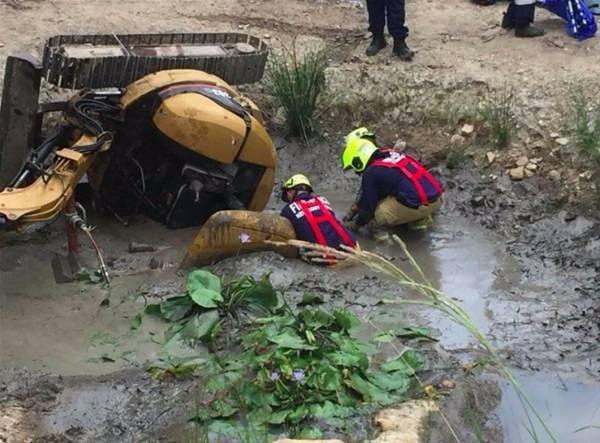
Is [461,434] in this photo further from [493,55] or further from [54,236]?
[493,55]

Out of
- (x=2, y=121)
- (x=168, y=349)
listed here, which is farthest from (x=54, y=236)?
(x=168, y=349)

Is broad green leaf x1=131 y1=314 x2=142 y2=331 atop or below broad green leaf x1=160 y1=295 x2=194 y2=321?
below

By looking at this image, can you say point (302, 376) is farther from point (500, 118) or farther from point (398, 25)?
point (398, 25)

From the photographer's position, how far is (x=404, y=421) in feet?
15.2

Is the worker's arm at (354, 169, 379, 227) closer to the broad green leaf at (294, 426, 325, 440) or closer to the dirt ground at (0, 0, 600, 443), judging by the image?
the dirt ground at (0, 0, 600, 443)

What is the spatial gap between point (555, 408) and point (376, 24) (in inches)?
200

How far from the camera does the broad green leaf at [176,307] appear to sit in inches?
224

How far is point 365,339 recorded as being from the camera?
5418mm

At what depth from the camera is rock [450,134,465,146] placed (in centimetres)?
820

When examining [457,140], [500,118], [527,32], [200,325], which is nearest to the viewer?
[200,325]

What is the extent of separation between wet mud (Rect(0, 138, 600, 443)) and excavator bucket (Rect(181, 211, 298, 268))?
0.09 meters

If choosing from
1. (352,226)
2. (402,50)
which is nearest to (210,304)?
(352,226)

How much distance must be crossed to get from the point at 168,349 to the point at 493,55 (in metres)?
4.96

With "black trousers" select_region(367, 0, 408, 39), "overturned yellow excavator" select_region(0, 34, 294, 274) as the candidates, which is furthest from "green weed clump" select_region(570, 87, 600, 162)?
"overturned yellow excavator" select_region(0, 34, 294, 274)
